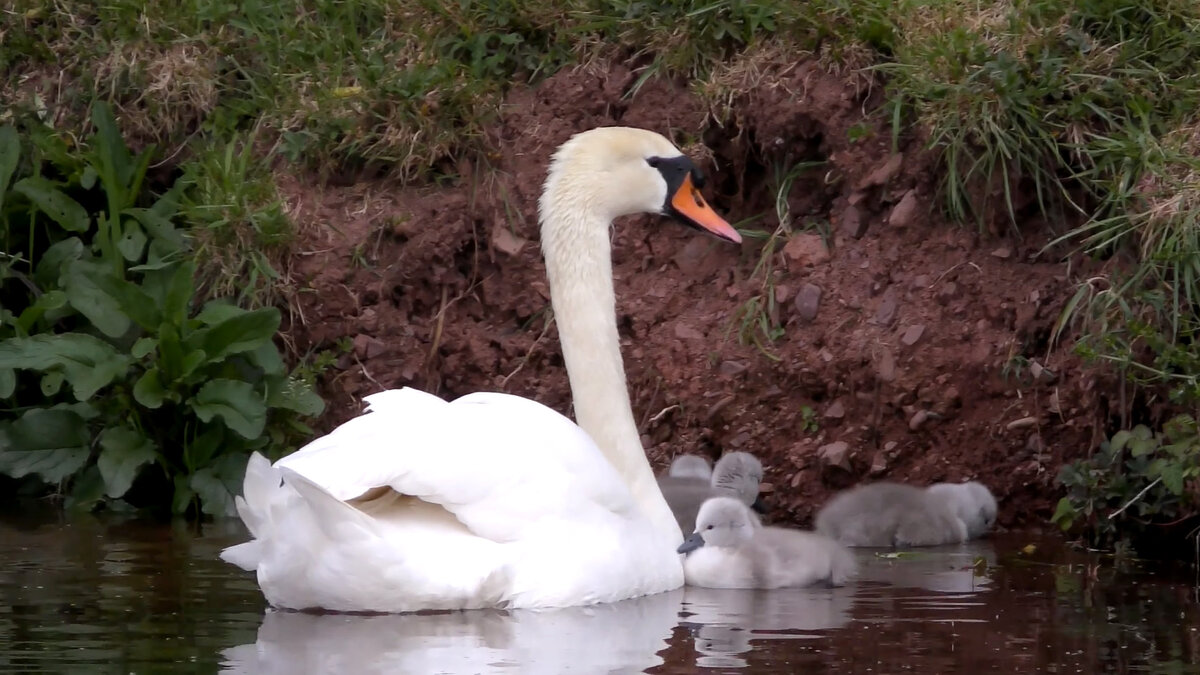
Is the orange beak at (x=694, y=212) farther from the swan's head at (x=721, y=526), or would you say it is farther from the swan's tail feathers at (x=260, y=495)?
the swan's tail feathers at (x=260, y=495)

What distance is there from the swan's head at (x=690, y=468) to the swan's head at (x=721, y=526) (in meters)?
0.92

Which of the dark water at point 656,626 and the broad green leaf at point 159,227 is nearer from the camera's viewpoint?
the dark water at point 656,626

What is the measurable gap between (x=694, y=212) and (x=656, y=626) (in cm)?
177

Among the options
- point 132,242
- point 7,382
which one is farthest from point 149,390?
point 132,242

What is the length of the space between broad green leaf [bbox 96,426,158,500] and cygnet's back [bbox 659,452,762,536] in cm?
194

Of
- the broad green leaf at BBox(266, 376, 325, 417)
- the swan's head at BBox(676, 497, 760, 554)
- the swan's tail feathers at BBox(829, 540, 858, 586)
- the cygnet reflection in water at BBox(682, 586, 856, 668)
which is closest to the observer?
the cygnet reflection in water at BBox(682, 586, 856, 668)

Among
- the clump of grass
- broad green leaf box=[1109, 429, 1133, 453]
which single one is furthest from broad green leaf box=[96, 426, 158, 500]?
broad green leaf box=[1109, 429, 1133, 453]

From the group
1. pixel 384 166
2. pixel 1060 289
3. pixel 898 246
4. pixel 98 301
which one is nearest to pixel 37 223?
pixel 98 301

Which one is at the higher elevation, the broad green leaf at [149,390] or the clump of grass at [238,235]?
the clump of grass at [238,235]

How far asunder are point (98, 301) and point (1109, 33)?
3896 millimetres

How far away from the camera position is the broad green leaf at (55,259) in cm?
794

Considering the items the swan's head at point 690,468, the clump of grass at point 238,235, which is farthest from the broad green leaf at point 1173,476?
the clump of grass at point 238,235

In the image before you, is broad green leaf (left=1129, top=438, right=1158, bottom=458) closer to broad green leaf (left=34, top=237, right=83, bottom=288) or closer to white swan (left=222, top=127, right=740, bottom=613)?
white swan (left=222, top=127, right=740, bottom=613)

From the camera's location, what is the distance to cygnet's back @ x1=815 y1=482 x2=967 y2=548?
645 cm
